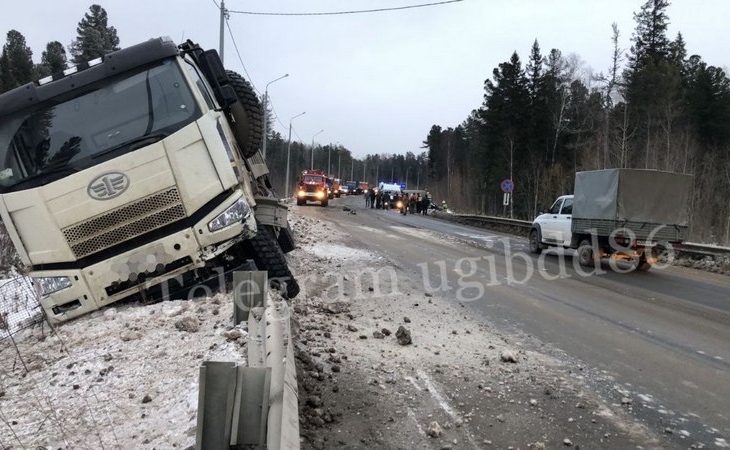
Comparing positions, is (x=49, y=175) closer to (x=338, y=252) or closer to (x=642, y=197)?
(x=338, y=252)

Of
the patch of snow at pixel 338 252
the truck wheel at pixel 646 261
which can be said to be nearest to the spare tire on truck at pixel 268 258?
the patch of snow at pixel 338 252

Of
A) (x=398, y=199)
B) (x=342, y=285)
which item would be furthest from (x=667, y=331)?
(x=398, y=199)

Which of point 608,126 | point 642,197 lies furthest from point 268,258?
point 608,126

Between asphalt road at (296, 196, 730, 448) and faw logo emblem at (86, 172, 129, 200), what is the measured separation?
17.0 ft

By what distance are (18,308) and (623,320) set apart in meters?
8.93

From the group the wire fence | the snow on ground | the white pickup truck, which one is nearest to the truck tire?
the snow on ground

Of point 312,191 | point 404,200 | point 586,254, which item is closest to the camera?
point 586,254

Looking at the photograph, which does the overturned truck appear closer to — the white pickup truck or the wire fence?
the wire fence

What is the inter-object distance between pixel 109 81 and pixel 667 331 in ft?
25.8

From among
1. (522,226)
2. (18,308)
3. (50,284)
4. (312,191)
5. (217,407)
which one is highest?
(312,191)

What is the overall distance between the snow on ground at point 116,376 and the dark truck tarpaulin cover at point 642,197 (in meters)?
11.7

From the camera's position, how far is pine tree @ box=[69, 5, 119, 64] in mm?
51531

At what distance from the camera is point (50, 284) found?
19.0ft

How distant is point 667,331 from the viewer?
737 cm
